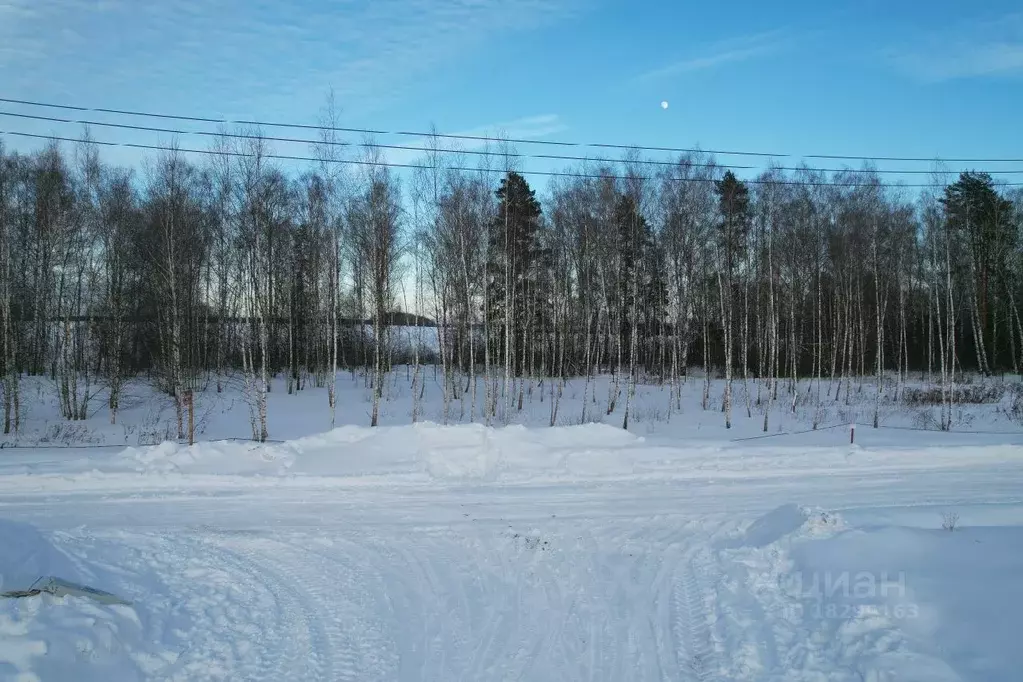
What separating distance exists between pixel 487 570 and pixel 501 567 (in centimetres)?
19

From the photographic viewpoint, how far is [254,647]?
538cm

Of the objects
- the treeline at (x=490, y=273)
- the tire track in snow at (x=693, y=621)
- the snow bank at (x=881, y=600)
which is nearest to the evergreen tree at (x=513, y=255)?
the treeline at (x=490, y=273)

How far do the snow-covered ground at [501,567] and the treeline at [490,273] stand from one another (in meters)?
8.55

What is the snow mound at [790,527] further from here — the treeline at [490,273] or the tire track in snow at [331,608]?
the treeline at [490,273]

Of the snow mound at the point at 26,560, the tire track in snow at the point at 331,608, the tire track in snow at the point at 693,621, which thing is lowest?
the tire track in snow at the point at 331,608

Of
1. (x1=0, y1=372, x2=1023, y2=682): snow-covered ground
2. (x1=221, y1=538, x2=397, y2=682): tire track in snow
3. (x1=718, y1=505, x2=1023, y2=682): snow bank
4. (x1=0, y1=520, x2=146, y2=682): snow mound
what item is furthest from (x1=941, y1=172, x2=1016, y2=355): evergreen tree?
(x1=0, y1=520, x2=146, y2=682): snow mound

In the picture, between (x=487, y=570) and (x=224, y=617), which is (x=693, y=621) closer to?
(x=487, y=570)

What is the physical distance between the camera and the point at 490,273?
28.3 meters

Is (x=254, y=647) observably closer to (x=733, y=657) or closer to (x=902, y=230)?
(x=733, y=657)

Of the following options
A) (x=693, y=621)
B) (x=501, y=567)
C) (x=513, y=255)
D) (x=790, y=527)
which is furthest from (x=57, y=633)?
(x=513, y=255)

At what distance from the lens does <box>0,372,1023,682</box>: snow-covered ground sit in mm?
4895

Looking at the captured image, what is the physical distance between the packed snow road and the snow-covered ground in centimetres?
3

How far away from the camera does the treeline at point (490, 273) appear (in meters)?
23.4

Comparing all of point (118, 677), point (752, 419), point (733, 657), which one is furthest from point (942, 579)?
point (752, 419)
